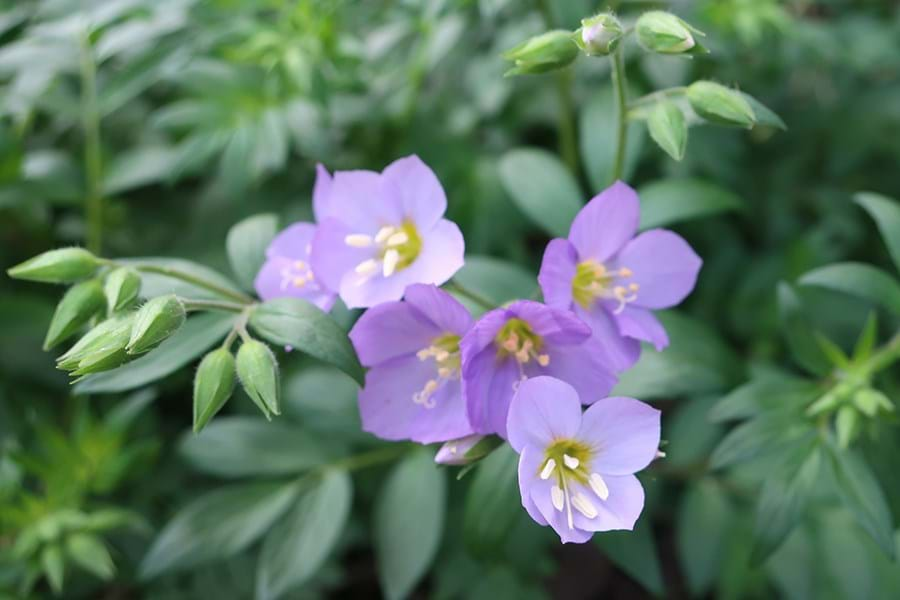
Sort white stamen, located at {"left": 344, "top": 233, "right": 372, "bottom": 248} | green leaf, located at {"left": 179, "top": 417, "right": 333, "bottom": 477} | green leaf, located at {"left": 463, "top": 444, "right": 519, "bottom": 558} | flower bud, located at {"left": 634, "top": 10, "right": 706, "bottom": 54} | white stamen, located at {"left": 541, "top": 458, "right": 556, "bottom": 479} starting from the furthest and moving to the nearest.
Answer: green leaf, located at {"left": 179, "top": 417, "right": 333, "bottom": 477} → green leaf, located at {"left": 463, "top": 444, "right": 519, "bottom": 558} → white stamen, located at {"left": 344, "top": 233, "right": 372, "bottom": 248} → flower bud, located at {"left": 634, "top": 10, "right": 706, "bottom": 54} → white stamen, located at {"left": 541, "top": 458, "right": 556, "bottom": 479}

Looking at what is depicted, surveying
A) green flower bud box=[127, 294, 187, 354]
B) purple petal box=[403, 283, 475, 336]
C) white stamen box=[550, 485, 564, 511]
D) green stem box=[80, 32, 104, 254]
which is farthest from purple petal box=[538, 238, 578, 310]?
green stem box=[80, 32, 104, 254]

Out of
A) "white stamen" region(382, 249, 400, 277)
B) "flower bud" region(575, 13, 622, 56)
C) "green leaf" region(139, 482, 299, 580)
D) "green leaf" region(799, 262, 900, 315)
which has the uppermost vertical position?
"flower bud" region(575, 13, 622, 56)

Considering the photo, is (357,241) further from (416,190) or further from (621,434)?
(621,434)

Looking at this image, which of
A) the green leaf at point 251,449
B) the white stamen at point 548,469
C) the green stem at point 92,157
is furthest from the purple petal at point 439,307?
the green stem at point 92,157

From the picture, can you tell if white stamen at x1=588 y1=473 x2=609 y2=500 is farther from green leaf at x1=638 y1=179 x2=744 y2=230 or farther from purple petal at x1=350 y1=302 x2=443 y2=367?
green leaf at x1=638 y1=179 x2=744 y2=230

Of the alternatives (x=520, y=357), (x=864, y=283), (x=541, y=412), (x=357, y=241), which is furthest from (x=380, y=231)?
(x=864, y=283)

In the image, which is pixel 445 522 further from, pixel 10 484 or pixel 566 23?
pixel 566 23
